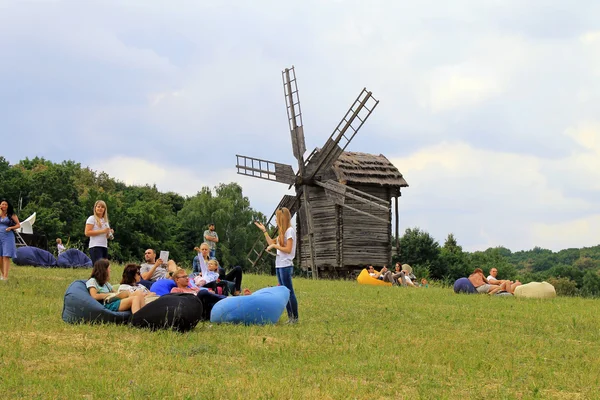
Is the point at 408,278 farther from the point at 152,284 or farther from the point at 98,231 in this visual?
the point at 98,231

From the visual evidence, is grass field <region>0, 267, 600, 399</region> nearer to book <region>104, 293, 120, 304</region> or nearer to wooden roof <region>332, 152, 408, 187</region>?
book <region>104, 293, 120, 304</region>

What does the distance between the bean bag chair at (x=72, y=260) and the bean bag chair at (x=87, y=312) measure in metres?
16.2

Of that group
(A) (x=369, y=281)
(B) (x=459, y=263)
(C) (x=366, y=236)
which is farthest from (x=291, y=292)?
(B) (x=459, y=263)

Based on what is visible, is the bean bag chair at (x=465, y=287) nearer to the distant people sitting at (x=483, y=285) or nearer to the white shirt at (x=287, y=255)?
the distant people sitting at (x=483, y=285)

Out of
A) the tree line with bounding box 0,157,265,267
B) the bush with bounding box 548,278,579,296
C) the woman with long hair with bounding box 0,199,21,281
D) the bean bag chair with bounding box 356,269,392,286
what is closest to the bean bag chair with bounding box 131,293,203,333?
the woman with long hair with bounding box 0,199,21,281

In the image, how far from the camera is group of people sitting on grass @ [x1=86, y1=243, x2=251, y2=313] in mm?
12078

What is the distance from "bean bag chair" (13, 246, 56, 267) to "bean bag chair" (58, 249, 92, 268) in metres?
0.37

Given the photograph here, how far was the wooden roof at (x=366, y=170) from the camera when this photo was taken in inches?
1485

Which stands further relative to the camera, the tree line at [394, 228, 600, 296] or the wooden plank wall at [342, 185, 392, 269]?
the tree line at [394, 228, 600, 296]

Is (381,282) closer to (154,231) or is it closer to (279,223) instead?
(279,223)

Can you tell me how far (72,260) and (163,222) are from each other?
40.8 m

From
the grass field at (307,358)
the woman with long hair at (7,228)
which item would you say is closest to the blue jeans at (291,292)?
the grass field at (307,358)

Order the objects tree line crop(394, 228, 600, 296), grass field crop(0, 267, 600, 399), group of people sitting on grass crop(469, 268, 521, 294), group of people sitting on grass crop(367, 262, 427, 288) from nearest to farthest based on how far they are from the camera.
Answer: grass field crop(0, 267, 600, 399)
group of people sitting on grass crop(469, 268, 521, 294)
group of people sitting on grass crop(367, 262, 427, 288)
tree line crop(394, 228, 600, 296)

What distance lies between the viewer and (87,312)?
38.7 ft
